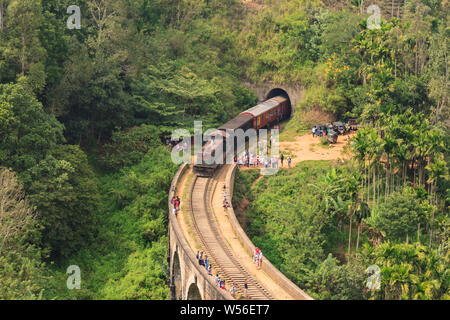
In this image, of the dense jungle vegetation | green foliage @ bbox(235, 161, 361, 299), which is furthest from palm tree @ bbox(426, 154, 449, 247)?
green foliage @ bbox(235, 161, 361, 299)

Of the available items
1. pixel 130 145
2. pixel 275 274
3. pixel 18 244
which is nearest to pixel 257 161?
pixel 130 145

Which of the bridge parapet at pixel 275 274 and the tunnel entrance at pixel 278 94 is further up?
the tunnel entrance at pixel 278 94

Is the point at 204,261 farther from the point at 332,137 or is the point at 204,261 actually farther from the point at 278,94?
the point at 278,94

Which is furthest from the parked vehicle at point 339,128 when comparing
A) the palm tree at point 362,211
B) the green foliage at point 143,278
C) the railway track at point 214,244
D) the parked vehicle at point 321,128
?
the green foliage at point 143,278

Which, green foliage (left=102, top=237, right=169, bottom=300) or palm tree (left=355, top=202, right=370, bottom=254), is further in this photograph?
palm tree (left=355, top=202, right=370, bottom=254)

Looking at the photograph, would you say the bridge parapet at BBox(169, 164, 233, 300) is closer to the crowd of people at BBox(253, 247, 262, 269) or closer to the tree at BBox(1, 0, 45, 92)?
the crowd of people at BBox(253, 247, 262, 269)

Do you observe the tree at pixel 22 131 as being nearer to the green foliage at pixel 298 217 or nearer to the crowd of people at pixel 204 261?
the crowd of people at pixel 204 261

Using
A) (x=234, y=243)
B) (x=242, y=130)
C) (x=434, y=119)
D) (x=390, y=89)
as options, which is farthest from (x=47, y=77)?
(x=434, y=119)
